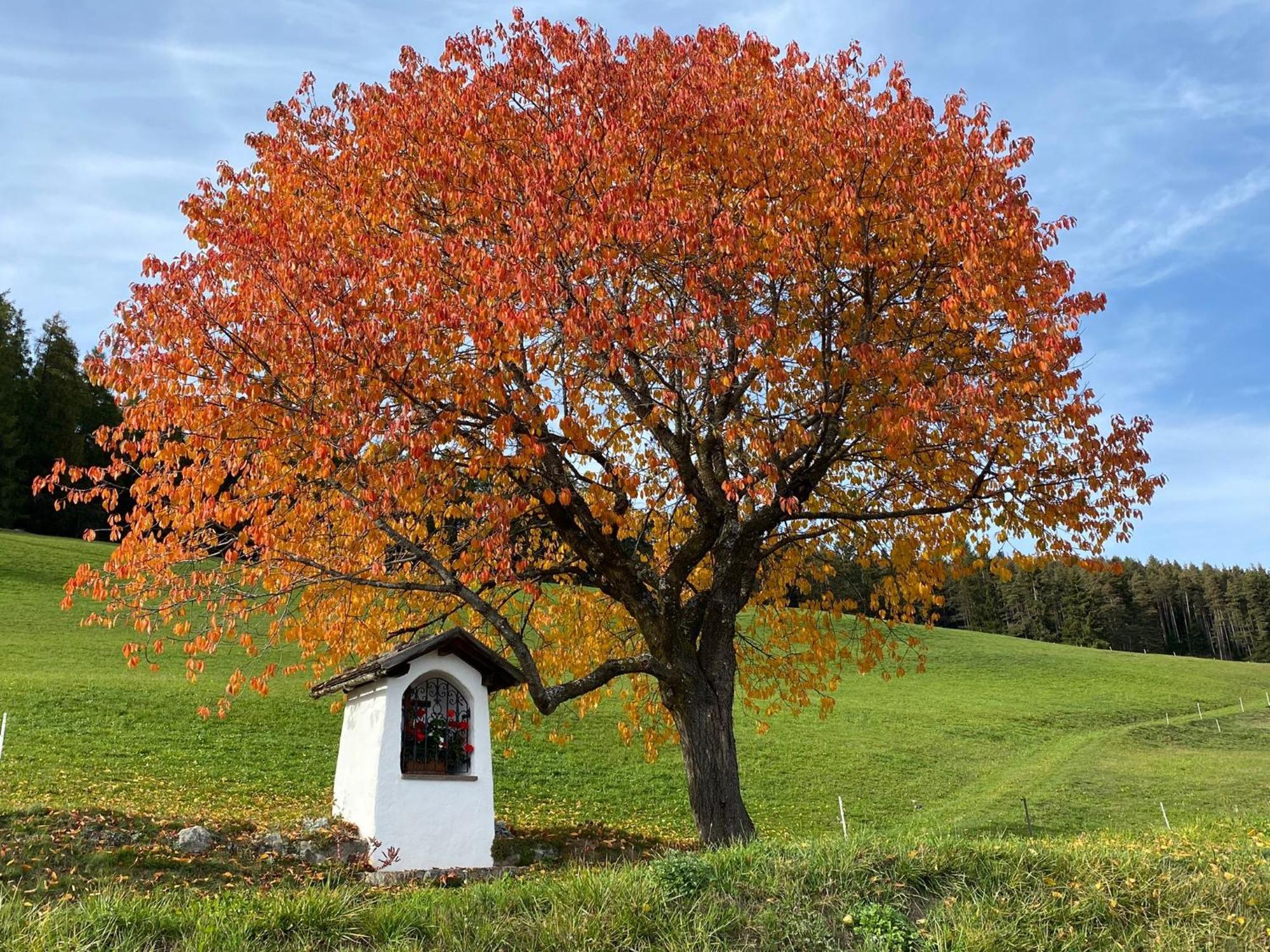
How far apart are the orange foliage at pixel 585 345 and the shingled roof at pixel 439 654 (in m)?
0.51

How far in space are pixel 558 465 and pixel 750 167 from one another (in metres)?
4.42

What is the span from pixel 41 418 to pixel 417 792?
66035mm

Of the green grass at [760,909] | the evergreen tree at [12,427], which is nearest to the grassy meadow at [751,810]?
the green grass at [760,909]

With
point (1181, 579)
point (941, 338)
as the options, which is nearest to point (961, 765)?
point (941, 338)

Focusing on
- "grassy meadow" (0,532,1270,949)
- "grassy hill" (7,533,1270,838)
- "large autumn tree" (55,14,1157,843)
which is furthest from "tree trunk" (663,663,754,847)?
"grassy hill" (7,533,1270,838)

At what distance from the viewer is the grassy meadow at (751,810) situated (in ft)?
18.7

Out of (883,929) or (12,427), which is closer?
(883,929)

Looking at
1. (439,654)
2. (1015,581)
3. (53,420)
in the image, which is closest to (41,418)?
(53,420)

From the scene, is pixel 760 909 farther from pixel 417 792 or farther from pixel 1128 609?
pixel 1128 609

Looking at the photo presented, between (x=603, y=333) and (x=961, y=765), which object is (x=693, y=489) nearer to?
(x=603, y=333)

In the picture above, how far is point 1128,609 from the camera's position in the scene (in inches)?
4107

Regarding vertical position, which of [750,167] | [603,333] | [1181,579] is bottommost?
[603,333]

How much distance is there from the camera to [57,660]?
100 ft

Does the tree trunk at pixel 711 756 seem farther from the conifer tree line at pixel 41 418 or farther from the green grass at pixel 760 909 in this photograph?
the conifer tree line at pixel 41 418
